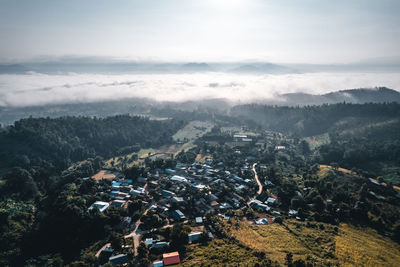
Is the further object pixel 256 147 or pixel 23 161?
pixel 256 147

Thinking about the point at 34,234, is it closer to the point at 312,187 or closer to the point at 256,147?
the point at 312,187

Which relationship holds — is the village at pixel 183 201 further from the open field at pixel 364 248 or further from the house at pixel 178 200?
the open field at pixel 364 248

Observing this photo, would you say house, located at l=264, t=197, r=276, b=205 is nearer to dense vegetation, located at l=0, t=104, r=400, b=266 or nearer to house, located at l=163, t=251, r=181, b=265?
dense vegetation, located at l=0, t=104, r=400, b=266

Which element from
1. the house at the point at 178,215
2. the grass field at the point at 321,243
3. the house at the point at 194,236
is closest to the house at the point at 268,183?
the grass field at the point at 321,243

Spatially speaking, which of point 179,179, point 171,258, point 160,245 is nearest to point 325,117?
point 179,179

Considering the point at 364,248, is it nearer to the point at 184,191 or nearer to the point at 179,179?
the point at 184,191

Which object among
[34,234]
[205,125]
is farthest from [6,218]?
[205,125]
